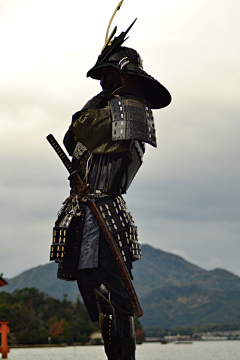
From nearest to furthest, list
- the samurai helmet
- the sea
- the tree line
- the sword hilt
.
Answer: the samurai helmet, the sword hilt, the sea, the tree line

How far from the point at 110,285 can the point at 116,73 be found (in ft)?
6.90

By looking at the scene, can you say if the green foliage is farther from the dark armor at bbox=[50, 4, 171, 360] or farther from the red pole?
the dark armor at bbox=[50, 4, 171, 360]

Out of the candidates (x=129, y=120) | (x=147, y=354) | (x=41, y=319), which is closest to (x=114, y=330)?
A: (x=129, y=120)

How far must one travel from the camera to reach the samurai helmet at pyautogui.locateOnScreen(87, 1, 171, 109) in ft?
19.1

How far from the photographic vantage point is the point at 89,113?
577 cm

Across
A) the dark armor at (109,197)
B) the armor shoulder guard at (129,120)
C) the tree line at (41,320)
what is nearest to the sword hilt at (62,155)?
the dark armor at (109,197)

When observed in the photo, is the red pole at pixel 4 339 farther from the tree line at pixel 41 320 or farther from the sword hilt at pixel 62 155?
the tree line at pixel 41 320

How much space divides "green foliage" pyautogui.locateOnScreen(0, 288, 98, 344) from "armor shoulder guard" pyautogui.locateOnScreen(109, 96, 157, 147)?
64.2 m

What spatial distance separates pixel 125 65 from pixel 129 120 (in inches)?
24.5

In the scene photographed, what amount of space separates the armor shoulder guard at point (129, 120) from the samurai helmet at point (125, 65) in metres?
0.32

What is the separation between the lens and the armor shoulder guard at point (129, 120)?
5570 mm

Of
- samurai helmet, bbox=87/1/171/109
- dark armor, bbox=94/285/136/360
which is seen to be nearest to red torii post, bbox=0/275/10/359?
dark armor, bbox=94/285/136/360

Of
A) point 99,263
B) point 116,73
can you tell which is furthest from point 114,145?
point 99,263

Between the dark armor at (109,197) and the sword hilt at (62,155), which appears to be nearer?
the dark armor at (109,197)
